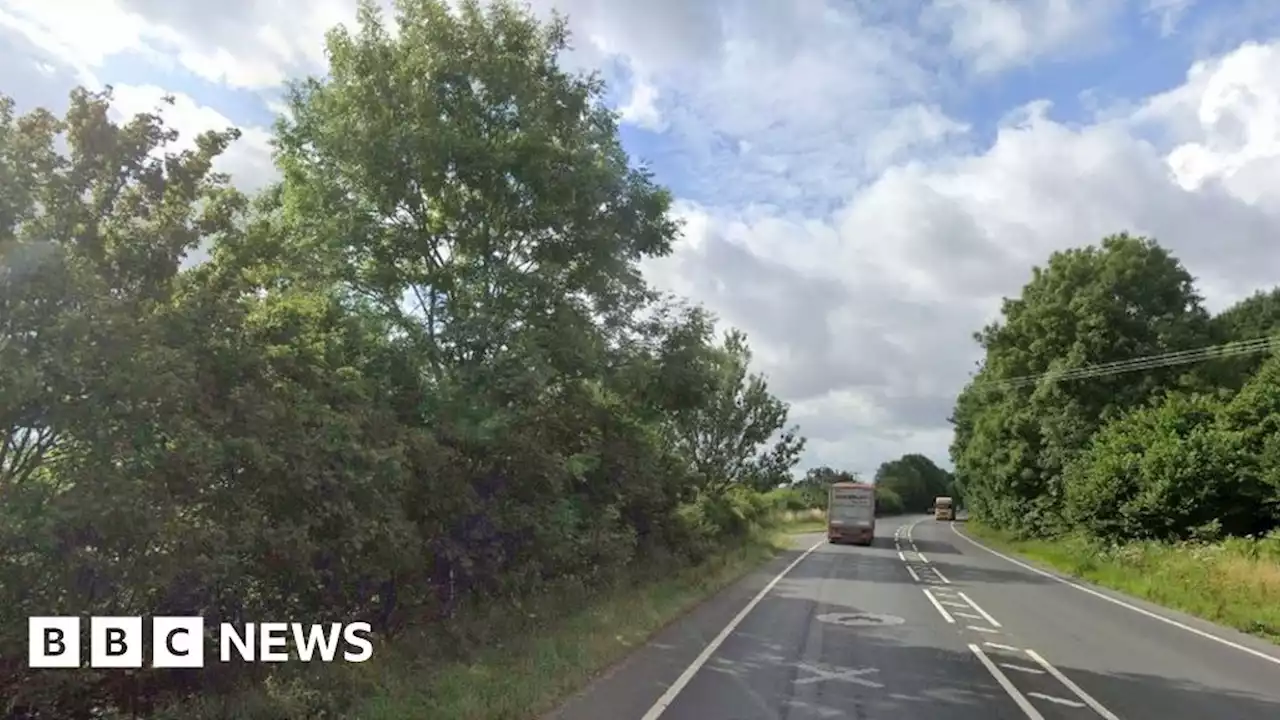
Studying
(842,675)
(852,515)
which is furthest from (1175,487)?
(842,675)

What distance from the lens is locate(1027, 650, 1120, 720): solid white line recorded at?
10312 mm

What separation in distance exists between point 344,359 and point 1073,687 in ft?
30.6

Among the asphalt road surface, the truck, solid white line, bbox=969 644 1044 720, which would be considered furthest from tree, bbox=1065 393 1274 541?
solid white line, bbox=969 644 1044 720

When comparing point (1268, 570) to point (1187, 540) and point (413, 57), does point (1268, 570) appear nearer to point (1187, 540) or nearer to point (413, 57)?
point (1187, 540)

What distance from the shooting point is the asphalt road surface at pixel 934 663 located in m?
10.4

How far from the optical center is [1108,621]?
62.7ft

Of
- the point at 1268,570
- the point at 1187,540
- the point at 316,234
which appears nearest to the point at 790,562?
the point at 1187,540

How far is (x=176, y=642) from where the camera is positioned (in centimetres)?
810

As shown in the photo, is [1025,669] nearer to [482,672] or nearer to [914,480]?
[482,672]

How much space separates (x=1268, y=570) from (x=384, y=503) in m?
20.3

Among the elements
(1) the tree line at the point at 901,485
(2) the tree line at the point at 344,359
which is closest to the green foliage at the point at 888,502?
(1) the tree line at the point at 901,485

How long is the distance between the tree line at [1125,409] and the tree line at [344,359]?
18.3 metres

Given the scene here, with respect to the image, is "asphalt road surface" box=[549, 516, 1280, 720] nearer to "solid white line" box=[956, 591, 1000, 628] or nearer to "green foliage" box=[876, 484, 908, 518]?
"solid white line" box=[956, 591, 1000, 628]

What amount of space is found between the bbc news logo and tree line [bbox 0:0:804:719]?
0.11m
